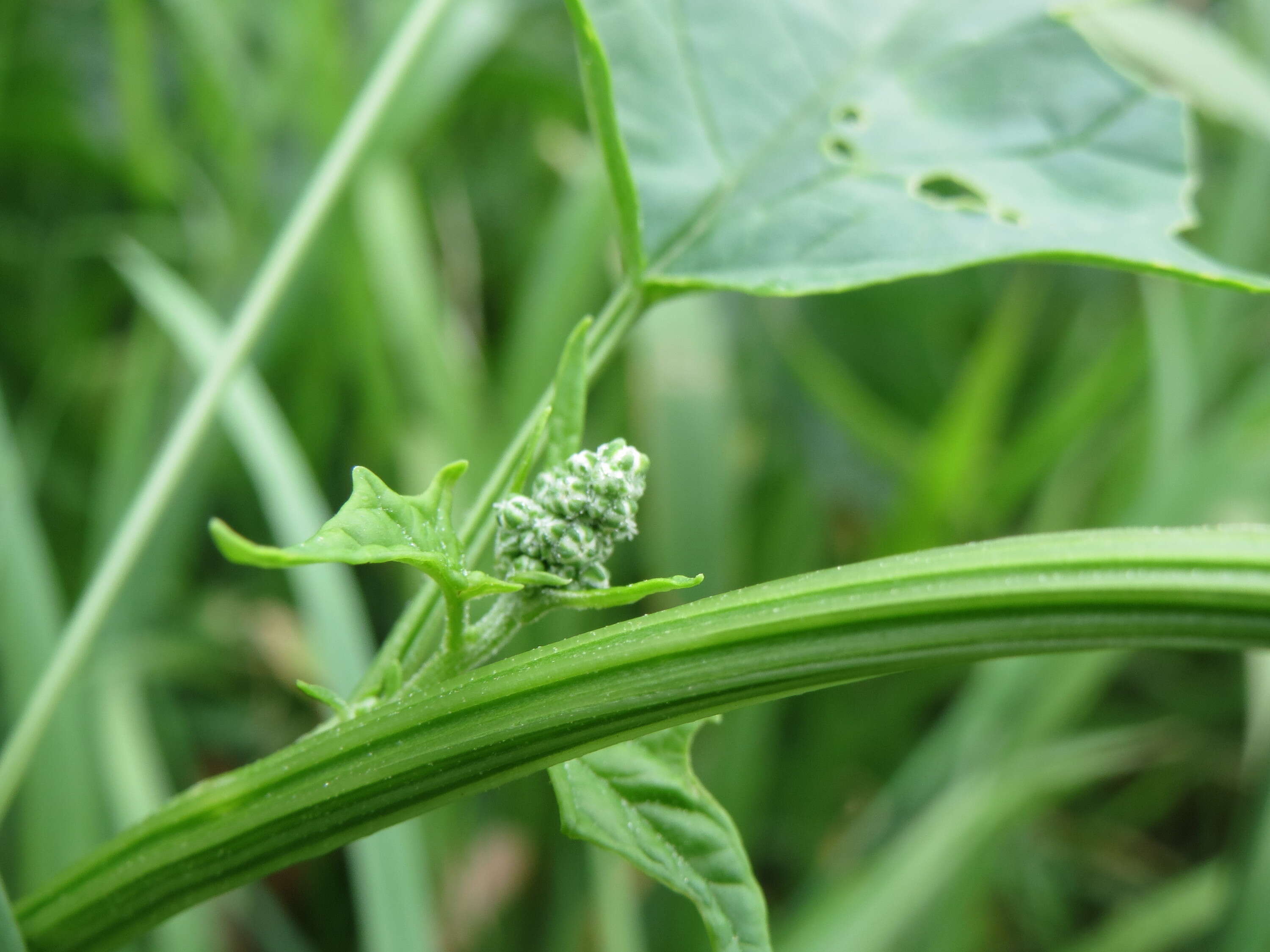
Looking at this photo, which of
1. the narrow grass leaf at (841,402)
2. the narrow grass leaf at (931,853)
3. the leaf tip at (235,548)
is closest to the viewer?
the leaf tip at (235,548)

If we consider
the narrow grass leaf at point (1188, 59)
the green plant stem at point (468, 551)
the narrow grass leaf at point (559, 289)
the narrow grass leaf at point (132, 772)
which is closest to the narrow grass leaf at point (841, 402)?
the narrow grass leaf at point (559, 289)

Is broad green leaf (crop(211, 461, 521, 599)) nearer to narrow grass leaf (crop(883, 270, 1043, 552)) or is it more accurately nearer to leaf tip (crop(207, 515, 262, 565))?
leaf tip (crop(207, 515, 262, 565))

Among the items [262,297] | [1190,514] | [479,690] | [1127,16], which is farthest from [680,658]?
[1127,16]

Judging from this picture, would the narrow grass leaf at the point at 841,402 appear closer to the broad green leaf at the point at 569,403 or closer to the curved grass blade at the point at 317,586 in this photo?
the curved grass blade at the point at 317,586

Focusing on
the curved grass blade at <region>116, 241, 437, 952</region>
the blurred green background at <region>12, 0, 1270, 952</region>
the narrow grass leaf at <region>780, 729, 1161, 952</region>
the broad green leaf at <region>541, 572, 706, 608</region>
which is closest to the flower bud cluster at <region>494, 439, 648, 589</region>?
the broad green leaf at <region>541, 572, 706, 608</region>

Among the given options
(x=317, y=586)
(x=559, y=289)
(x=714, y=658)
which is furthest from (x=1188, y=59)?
(x=714, y=658)

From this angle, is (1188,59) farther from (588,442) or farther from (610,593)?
(610,593)
